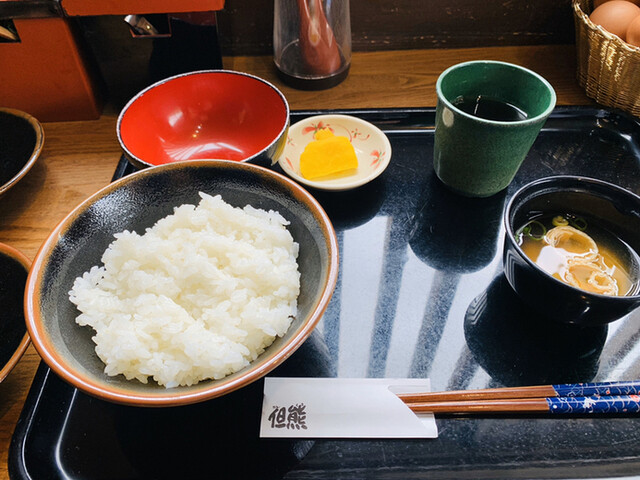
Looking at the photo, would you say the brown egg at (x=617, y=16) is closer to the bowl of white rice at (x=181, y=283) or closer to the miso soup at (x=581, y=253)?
the miso soup at (x=581, y=253)

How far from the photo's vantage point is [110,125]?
1.88 metres

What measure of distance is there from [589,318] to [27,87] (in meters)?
1.97

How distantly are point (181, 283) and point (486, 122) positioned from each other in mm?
893

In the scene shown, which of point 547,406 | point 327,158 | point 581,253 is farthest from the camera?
point 327,158

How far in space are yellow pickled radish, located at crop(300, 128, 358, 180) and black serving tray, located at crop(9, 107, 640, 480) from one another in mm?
84

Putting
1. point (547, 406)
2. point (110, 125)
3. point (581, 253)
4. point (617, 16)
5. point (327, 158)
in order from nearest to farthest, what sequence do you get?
point (547, 406) < point (581, 253) < point (327, 158) < point (617, 16) < point (110, 125)

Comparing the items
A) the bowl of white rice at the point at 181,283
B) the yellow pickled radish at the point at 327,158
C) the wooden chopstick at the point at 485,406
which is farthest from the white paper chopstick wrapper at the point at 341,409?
the yellow pickled radish at the point at 327,158

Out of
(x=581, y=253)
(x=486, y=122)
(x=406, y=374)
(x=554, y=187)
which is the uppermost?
(x=486, y=122)

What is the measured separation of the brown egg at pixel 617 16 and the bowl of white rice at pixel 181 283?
1.35m

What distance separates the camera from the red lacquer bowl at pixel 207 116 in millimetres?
1600

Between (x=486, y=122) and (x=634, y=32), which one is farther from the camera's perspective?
(x=634, y=32)

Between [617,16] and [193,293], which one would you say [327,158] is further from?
[617,16]

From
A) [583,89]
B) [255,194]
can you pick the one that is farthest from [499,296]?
[583,89]

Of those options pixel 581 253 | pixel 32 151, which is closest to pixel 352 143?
pixel 581 253
